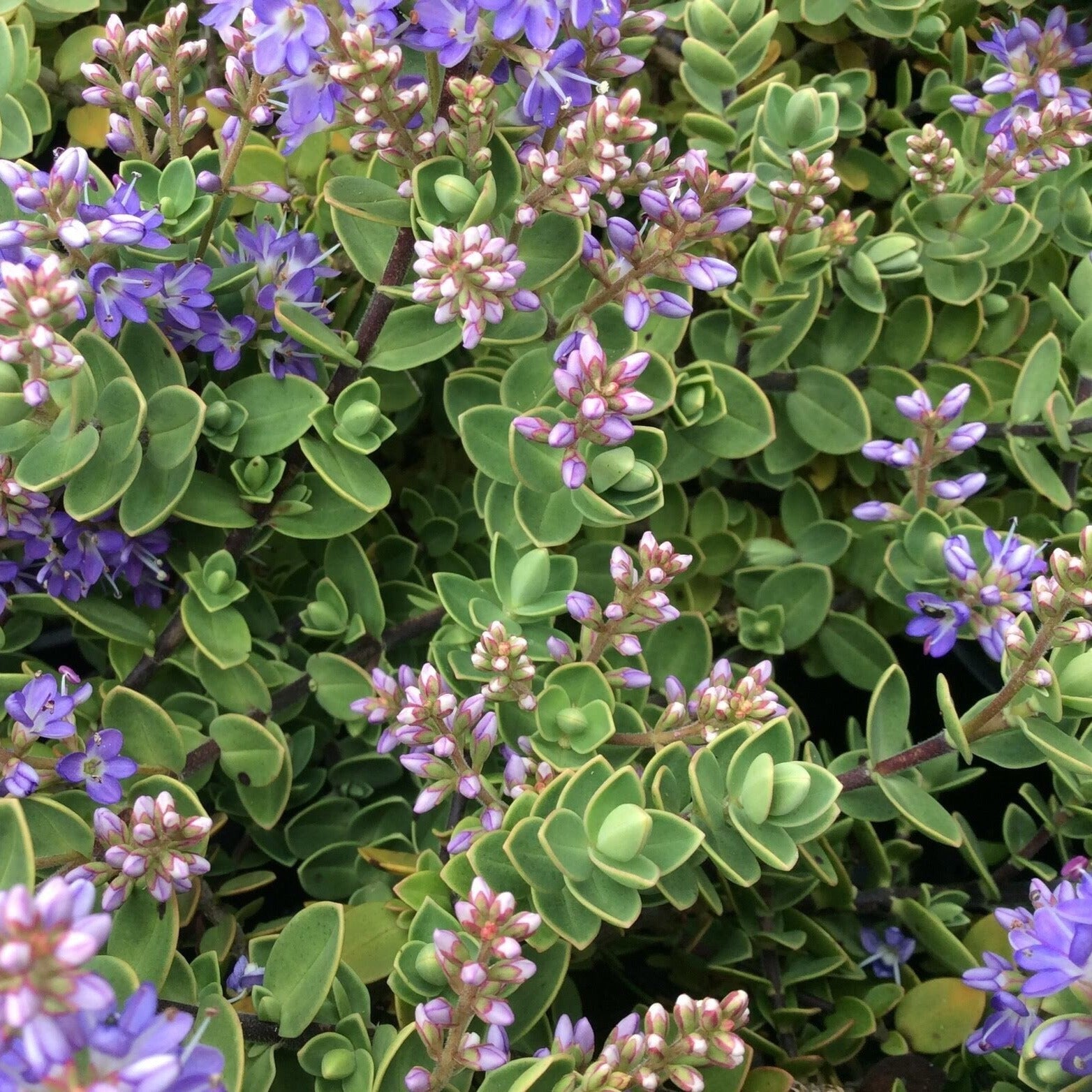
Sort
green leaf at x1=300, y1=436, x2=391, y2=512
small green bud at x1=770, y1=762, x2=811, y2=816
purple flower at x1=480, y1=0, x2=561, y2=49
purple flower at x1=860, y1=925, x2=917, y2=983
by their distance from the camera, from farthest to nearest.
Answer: purple flower at x1=860, y1=925, x2=917, y2=983, green leaf at x1=300, y1=436, x2=391, y2=512, small green bud at x1=770, y1=762, x2=811, y2=816, purple flower at x1=480, y1=0, x2=561, y2=49

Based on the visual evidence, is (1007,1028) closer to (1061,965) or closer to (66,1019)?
(1061,965)

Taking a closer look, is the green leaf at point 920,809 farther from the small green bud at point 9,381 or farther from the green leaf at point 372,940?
the small green bud at point 9,381

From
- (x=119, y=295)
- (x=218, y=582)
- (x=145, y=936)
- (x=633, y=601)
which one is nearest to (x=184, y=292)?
(x=119, y=295)

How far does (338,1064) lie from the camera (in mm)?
1389

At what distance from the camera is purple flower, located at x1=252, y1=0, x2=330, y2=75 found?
1.34 metres

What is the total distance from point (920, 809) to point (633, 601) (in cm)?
53

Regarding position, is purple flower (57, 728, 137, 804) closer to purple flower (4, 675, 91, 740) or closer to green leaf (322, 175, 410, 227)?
purple flower (4, 675, 91, 740)

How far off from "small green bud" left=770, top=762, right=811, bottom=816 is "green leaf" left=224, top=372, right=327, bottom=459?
0.84 m

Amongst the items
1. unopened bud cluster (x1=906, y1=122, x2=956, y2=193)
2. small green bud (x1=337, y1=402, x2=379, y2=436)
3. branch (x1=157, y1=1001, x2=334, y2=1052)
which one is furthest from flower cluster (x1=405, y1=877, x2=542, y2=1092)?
unopened bud cluster (x1=906, y1=122, x2=956, y2=193)

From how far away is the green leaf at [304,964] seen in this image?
1.44 meters

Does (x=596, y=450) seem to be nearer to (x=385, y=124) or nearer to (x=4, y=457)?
(x=385, y=124)

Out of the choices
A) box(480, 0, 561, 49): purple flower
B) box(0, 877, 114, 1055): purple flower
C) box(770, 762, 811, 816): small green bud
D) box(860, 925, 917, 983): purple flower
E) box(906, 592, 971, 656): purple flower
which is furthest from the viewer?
box(860, 925, 917, 983): purple flower

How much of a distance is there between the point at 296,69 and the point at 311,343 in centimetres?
38

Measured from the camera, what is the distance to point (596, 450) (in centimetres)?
163
